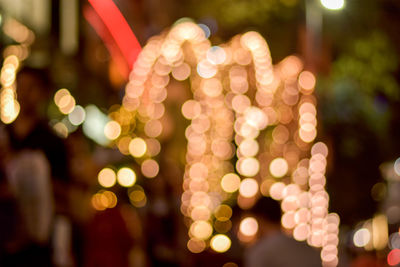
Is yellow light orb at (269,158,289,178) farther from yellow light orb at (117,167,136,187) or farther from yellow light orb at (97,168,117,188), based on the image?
yellow light orb at (97,168,117,188)

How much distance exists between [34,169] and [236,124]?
10487 mm

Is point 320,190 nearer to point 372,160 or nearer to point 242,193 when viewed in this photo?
point 242,193

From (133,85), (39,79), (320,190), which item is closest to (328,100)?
(320,190)

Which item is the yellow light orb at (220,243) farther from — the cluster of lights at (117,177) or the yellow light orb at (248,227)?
the cluster of lights at (117,177)

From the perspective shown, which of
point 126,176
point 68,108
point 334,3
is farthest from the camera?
point 68,108

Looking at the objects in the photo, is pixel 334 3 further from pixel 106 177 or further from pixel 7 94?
pixel 106 177

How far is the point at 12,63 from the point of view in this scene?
1073 cm

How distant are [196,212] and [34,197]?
28.8 feet

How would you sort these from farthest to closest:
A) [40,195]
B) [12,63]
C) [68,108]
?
[68,108] < [12,63] < [40,195]

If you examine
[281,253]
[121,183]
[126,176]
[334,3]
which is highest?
[126,176]

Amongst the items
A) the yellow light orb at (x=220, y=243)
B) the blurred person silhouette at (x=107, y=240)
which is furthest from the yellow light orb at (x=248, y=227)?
the blurred person silhouette at (x=107, y=240)

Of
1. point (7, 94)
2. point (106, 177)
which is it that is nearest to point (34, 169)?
point (7, 94)

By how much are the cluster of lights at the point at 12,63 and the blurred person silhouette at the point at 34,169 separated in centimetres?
29

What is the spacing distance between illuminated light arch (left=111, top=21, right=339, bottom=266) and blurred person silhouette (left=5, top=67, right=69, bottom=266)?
23.0 feet
